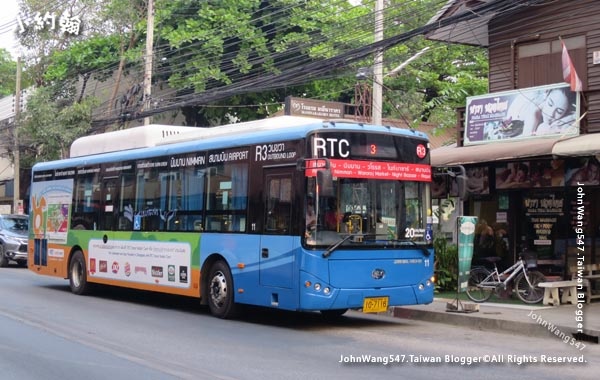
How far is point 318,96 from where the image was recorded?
3073 centimetres

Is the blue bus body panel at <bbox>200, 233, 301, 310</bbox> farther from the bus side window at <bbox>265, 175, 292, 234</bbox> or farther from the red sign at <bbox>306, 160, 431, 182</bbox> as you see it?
the red sign at <bbox>306, 160, 431, 182</bbox>

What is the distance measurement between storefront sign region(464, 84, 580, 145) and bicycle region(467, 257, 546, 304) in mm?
2852

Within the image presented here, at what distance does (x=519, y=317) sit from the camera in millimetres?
12391

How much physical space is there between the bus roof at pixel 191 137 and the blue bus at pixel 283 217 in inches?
1.4

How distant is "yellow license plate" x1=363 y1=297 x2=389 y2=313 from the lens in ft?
37.0

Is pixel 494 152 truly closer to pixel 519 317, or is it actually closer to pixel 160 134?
pixel 519 317

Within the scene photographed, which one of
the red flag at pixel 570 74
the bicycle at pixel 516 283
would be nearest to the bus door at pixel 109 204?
the bicycle at pixel 516 283

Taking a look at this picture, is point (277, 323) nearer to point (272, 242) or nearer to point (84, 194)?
point (272, 242)

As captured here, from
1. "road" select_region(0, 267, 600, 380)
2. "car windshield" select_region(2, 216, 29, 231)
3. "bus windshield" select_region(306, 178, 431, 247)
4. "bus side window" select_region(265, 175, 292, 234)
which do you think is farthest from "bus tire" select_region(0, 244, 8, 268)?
"bus windshield" select_region(306, 178, 431, 247)

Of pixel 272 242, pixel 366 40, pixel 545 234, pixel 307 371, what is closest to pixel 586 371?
pixel 307 371

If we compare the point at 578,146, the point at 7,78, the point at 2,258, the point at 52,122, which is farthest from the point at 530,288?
the point at 7,78

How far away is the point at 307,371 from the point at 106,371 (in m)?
2.20

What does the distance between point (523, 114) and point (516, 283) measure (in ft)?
12.6

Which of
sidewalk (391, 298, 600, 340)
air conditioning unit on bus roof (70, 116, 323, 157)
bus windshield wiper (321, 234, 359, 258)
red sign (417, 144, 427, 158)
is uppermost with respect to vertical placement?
A: air conditioning unit on bus roof (70, 116, 323, 157)
